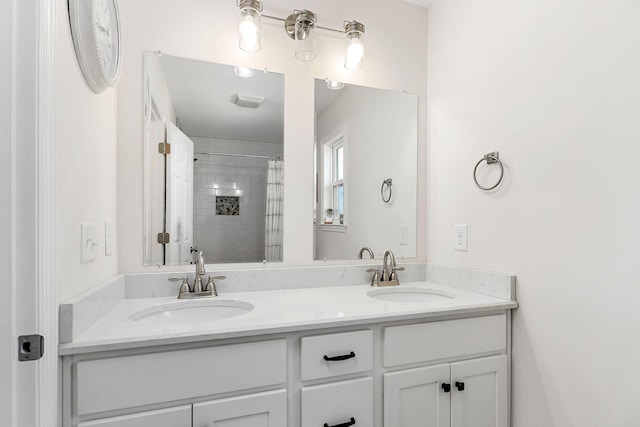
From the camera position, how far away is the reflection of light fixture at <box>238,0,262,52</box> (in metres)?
1.54

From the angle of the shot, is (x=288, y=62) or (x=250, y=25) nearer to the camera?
(x=250, y=25)

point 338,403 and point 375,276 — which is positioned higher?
point 375,276

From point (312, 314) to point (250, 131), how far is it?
915mm

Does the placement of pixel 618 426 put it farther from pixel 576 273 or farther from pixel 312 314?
pixel 312 314

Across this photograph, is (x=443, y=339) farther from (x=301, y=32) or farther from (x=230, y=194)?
(x=301, y=32)

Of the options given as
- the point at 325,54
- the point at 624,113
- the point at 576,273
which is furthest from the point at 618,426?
the point at 325,54

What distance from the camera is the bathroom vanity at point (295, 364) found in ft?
3.14

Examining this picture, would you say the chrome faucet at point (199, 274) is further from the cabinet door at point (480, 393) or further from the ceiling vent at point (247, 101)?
the cabinet door at point (480, 393)

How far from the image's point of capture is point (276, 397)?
1095mm

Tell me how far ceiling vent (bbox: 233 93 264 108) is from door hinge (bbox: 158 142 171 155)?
37 centimetres

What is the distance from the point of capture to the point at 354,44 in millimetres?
1755

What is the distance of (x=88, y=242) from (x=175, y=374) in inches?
19.2

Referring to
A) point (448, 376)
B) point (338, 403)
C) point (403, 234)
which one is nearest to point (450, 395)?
point (448, 376)

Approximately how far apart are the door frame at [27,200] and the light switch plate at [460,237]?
159 centimetres
